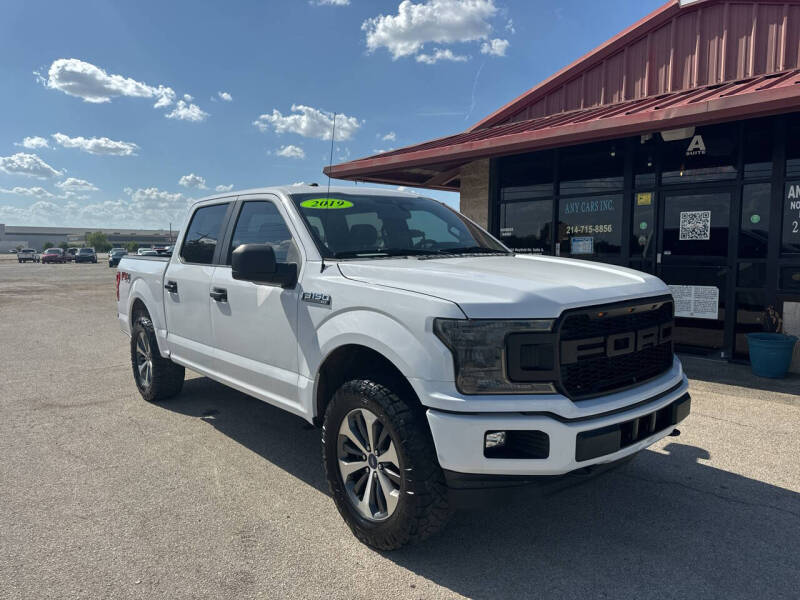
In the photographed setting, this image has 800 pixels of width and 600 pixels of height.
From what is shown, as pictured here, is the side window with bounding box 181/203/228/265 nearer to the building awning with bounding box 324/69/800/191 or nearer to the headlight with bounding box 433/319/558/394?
the headlight with bounding box 433/319/558/394

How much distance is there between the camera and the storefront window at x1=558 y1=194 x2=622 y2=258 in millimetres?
8711

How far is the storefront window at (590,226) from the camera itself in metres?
8.71

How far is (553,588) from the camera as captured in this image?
104 inches

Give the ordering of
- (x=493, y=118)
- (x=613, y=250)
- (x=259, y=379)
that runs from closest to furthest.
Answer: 1. (x=259, y=379)
2. (x=613, y=250)
3. (x=493, y=118)

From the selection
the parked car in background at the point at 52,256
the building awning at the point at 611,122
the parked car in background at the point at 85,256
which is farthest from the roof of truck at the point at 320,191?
the parked car in background at the point at 52,256

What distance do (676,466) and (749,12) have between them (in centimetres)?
718

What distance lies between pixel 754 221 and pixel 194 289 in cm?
677

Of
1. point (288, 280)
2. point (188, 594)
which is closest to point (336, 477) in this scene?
point (188, 594)

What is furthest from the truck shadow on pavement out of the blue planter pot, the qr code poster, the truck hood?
the qr code poster

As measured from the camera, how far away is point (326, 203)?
3957mm

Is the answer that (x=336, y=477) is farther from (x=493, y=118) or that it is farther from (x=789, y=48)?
(x=493, y=118)

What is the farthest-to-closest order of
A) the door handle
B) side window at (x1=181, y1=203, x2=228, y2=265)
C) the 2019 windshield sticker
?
1. side window at (x1=181, y1=203, x2=228, y2=265)
2. the door handle
3. the 2019 windshield sticker

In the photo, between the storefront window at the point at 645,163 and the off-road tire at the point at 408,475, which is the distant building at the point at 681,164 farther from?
the off-road tire at the point at 408,475

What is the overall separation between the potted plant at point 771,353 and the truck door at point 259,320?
18.7ft
